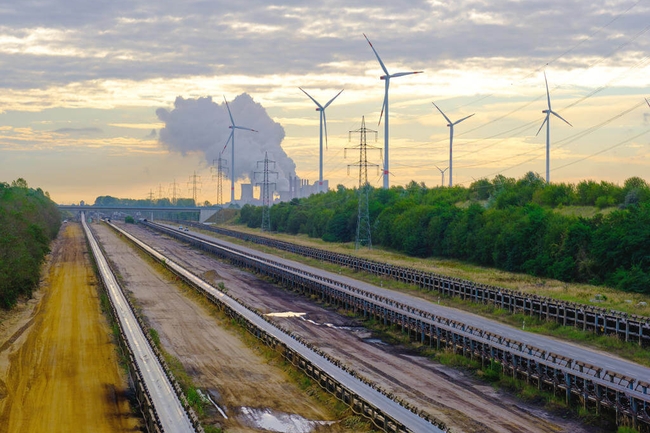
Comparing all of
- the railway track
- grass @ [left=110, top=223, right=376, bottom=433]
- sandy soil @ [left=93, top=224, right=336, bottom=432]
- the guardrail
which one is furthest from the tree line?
sandy soil @ [left=93, top=224, right=336, bottom=432]

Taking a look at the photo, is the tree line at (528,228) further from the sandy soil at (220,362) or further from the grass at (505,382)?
the sandy soil at (220,362)

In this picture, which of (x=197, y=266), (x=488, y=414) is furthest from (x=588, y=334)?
(x=197, y=266)

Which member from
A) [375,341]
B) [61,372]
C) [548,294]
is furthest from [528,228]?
[61,372]

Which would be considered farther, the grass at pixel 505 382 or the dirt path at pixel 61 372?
the grass at pixel 505 382

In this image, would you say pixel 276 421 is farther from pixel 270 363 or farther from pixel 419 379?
pixel 270 363

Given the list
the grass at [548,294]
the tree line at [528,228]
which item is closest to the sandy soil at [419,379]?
the grass at [548,294]

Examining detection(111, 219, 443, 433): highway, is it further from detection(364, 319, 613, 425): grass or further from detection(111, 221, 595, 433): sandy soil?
detection(364, 319, 613, 425): grass

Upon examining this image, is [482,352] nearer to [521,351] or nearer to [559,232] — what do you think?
[521,351]
